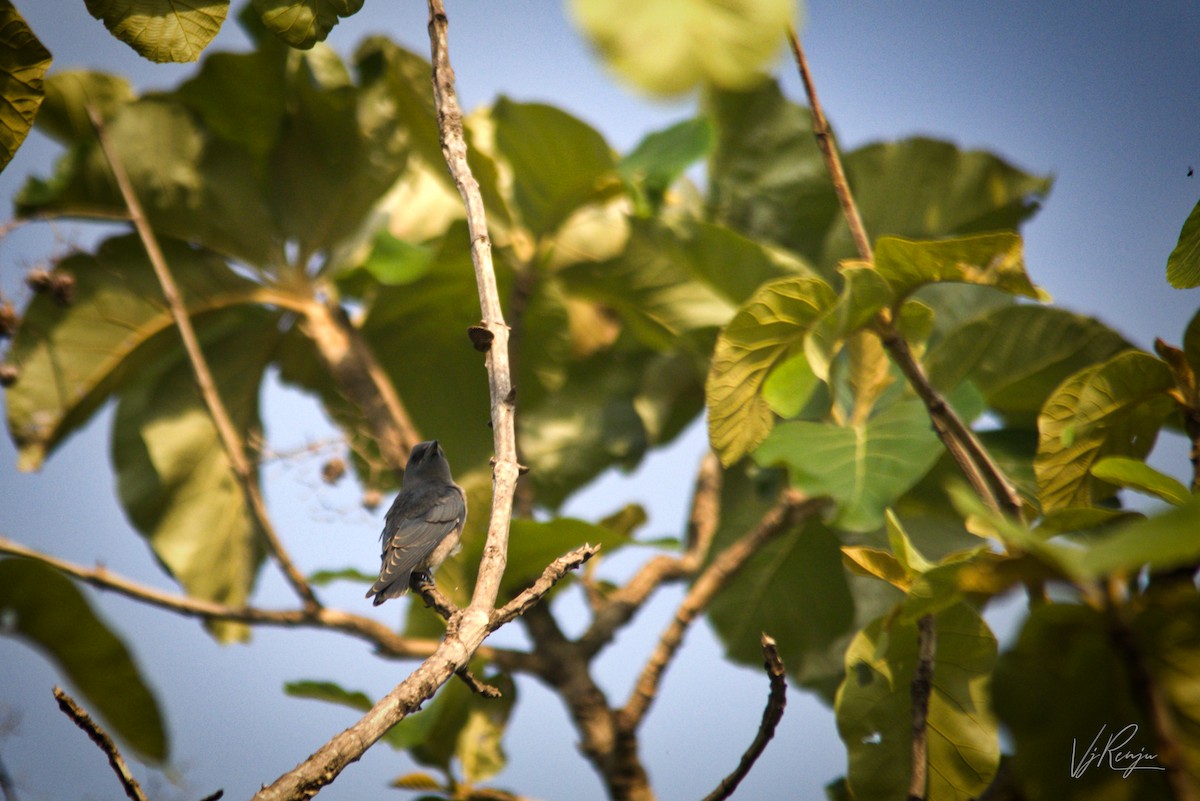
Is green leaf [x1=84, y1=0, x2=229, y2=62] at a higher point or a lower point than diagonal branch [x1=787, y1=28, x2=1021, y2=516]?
higher

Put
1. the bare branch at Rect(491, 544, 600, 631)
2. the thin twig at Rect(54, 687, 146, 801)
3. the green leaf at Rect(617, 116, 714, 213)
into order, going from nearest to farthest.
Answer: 1. the thin twig at Rect(54, 687, 146, 801)
2. the bare branch at Rect(491, 544, 600, 631)
3. the green leaf at Rect(617, 116, 714, 213)

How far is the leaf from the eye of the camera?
471 mm

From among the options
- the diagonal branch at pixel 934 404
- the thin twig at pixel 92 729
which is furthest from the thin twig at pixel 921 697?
the thin twig at pixel 92 729

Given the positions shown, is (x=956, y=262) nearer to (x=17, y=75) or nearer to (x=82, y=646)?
(x=17, y=75)

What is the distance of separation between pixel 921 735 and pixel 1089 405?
0.47m

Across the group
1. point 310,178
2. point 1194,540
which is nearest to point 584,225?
point 310,178

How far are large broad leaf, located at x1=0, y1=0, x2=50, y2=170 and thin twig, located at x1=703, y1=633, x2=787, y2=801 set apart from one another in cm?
90

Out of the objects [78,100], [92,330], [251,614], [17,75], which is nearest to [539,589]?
[17,75]

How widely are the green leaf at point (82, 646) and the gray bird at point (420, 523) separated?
0.63 metres

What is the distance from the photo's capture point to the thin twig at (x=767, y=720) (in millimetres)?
839

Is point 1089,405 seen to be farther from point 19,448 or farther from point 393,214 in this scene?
point 19,448

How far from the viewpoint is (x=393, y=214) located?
245cm

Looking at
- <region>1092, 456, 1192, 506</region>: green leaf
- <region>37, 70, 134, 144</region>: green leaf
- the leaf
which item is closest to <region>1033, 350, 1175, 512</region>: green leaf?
<region>1092, 456, 1192, 506</region>: green leaf

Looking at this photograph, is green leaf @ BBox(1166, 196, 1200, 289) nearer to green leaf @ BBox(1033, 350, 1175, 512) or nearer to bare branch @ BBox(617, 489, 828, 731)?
green leaf @ BBox(1033, 350, 1175, 512)
